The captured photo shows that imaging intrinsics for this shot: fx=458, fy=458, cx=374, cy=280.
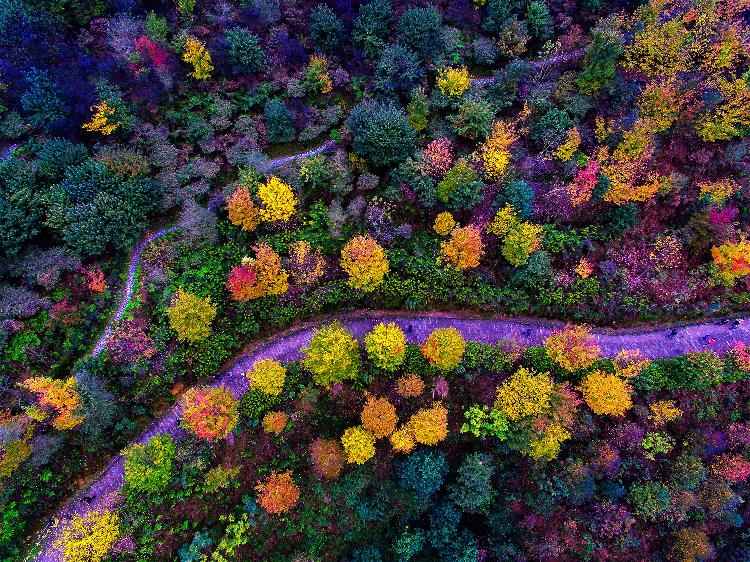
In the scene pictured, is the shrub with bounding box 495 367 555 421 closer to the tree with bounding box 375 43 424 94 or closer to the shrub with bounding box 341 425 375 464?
the shrub with bounding box 341 425 375 464

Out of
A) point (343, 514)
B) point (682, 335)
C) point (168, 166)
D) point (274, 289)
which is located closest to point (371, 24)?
point (168, 166)

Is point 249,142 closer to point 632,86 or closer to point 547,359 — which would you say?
point 547,359

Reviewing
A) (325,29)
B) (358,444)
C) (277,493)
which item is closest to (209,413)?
(277,493)

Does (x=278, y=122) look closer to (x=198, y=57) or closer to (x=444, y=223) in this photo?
(x=198, y=57)

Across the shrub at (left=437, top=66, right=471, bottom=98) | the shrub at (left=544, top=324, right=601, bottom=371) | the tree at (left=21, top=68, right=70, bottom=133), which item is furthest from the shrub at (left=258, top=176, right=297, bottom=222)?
the shrub at (left=544, top=324, right=601, bottom=371)

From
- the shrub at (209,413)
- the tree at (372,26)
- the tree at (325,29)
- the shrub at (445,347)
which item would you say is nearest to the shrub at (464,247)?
the shrub at (445,347)
